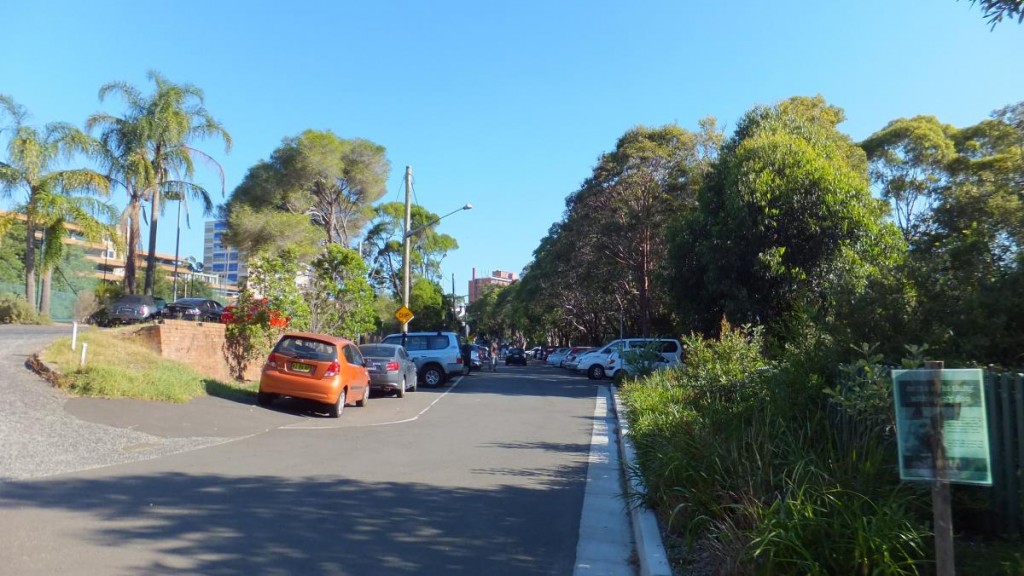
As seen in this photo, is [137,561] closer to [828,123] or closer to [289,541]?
[289,541]

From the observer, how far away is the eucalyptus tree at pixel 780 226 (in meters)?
20.2

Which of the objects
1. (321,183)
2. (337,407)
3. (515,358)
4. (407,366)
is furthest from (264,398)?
(515,358)

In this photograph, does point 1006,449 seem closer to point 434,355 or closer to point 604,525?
point 604,525

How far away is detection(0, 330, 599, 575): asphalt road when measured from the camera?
233 inches

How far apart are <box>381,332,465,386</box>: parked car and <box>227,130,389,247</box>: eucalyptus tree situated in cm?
1351

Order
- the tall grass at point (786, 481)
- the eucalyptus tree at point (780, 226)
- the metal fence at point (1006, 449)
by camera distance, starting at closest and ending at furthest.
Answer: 1. the tall grass at point (786, 481)
2. the metal fence at point (1006, 449)
3. the eucalyptus tree at point (780, 226)

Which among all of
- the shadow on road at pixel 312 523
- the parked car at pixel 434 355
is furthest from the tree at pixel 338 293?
the shadow on road at pixel 312 523

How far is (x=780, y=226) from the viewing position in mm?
20766

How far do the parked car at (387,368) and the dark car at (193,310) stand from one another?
9.11m

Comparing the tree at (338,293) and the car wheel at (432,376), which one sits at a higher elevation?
the tree at (338,293)

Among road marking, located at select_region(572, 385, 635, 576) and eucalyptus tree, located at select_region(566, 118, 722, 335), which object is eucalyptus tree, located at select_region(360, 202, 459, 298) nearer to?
eucalyptus tree, located at select_region(566, 118, 722, 335)

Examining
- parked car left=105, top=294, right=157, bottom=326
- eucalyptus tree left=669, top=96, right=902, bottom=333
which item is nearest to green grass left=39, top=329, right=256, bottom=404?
parked car left=105, top=294, right=157, bottom=326

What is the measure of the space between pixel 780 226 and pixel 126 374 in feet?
52.4

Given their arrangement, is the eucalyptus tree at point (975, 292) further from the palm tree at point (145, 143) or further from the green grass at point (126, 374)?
the palm tree at point (145, 143)
